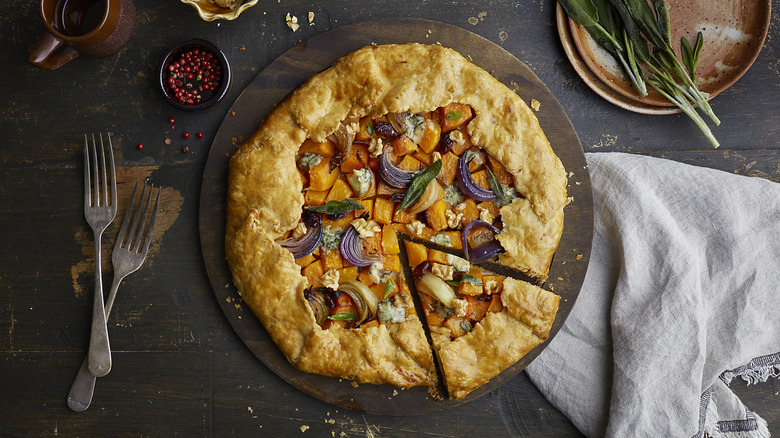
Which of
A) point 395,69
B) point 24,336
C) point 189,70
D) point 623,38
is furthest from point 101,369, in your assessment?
point 623,38

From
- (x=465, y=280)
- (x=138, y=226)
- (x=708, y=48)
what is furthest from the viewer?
(x=708, y=48)

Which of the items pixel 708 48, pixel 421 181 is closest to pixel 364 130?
pixel 421 181

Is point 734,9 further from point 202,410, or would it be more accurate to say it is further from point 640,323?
point 202,410

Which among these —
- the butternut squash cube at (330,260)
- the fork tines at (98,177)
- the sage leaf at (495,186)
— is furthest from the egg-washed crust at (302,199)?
the fork tines at (98,177)

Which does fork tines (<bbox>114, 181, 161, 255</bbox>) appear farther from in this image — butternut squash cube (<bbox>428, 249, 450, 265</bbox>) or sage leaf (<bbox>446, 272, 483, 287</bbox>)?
sage leaf (<bbox>446, 272, 483, 287</bbox>)

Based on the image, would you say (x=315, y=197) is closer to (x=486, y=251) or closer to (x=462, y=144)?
(x=462, y=144)

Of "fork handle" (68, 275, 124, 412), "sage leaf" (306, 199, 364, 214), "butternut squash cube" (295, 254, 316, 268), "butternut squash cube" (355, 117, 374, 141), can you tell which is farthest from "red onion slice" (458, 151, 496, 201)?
"fork handle" (68, 275, 124, 412)
